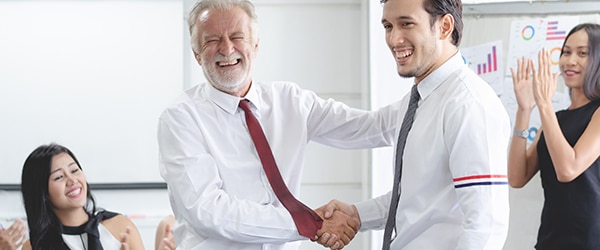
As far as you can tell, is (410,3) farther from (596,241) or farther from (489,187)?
(596,241)

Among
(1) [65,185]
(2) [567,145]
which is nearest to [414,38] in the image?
(2) [567,145]

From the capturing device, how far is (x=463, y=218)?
199 centimetres

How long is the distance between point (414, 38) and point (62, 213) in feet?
6.32

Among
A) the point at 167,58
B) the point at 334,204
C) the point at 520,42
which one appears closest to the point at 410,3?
the point at 334,204

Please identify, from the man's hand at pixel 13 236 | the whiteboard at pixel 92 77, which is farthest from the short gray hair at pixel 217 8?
the whiteboard at pixel 92 77

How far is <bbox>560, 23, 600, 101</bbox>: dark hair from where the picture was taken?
10.3 ft

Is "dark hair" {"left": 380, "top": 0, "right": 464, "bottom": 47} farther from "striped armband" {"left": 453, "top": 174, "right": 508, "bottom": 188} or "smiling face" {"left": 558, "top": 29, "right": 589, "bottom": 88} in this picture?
"smiling face" {"left": 558, "top": 29, "right": 589, "bottom": 88}

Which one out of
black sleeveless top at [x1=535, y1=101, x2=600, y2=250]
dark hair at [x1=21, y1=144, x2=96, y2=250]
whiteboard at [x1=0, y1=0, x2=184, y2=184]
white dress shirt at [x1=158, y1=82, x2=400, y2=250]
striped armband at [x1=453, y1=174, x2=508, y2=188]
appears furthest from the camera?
whiteboard at [x1=0, y1=0, x2=184, y2=184]

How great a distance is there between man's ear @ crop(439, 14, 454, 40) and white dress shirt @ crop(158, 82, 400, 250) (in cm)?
46

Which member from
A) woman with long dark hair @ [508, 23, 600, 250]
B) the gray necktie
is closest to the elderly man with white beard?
the gray necktie

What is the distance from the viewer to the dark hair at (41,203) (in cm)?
330

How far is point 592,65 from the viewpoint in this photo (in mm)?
3168

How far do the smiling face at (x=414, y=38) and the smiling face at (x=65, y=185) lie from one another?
5.82 ft

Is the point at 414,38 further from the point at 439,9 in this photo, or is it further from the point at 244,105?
the point at 244,105
